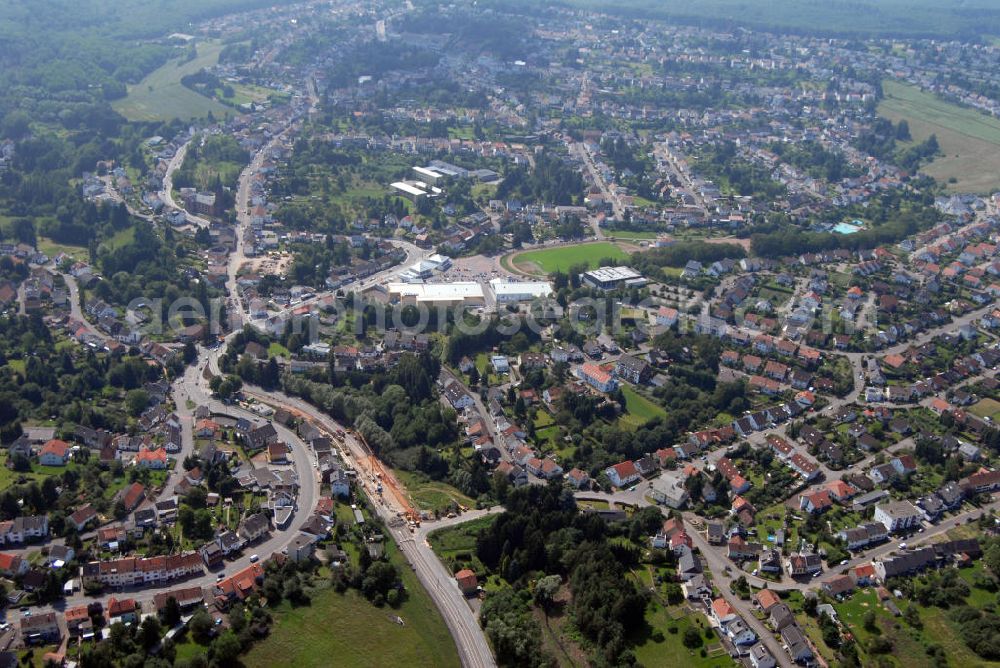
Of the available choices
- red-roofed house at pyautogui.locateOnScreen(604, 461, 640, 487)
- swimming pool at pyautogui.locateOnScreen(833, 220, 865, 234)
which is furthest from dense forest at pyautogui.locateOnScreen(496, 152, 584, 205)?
red-roofed house at pyautogui.locateOnScreen(604, 461, 640, 487)

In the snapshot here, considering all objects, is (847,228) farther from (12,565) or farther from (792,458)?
(12,565)

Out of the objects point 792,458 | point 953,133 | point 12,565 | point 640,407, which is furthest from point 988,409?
point 953,133

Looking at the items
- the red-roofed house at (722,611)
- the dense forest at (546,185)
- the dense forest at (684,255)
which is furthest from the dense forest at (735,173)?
the red-roofed house at (722,611)

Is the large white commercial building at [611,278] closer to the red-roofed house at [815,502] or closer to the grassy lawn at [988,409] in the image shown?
the grassy lawn at [988,409]

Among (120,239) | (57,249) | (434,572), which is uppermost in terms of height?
(434,572)

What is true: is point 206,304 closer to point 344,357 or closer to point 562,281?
point 344,357
